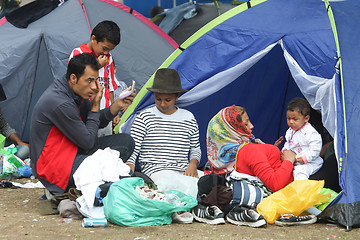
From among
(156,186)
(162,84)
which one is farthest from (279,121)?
(156,186)

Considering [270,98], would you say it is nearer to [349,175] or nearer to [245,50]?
[245,50]

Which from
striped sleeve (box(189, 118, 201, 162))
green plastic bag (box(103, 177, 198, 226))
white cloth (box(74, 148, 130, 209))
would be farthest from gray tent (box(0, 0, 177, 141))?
green plastic bag (box(103, 177, 198, 226))

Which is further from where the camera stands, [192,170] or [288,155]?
[192,170]

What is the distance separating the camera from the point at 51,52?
679cm

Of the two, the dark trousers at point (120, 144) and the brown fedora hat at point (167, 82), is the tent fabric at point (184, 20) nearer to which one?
the brown fedora hat at point (167, 82)

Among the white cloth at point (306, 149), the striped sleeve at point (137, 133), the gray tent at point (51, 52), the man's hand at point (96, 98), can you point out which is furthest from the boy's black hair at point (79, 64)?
the gray tent at point (51, 52)

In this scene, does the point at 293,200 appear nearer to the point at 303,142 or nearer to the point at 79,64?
the point at 303,142

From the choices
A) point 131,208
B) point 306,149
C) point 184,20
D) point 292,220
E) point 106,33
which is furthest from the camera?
point 184,20

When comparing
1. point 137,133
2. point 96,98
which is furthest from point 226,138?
point 96,98

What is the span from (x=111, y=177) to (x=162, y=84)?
3.22 feet

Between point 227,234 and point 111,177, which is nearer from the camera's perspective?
point 227,234

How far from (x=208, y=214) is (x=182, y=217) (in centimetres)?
19

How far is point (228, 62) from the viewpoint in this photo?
518 cm

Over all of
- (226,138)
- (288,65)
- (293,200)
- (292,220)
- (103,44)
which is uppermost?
(103,44)
